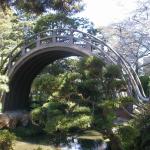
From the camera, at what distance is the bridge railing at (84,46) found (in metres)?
16.8

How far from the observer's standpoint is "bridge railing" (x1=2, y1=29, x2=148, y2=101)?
16.8 meters

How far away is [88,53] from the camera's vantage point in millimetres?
18734

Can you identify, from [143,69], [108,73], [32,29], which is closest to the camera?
[108,73]

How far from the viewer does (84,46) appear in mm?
19359

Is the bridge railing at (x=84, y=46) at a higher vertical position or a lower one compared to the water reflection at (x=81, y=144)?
higher

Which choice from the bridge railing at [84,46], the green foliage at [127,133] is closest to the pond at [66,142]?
the bridge railing at [84,46]

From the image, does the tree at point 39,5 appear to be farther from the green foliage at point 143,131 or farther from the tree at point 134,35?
the tree at point 134,35

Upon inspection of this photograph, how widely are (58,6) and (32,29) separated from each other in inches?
810

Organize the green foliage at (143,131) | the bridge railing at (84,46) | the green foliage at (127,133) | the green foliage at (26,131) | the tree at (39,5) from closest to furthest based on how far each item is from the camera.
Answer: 1. the tree at (39,5)
2. the green foliage at (127,133)
3. the green foliage at (143,131)
4. the bridge railing at (84,46)
5. the green foliage at (26,131)

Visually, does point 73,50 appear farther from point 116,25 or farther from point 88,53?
point 116,25

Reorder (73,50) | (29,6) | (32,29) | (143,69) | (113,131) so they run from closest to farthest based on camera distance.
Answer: (29,6) < (113,131) < (73,50) < (32,29) < (143,69)

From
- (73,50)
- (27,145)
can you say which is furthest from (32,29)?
(27,145)

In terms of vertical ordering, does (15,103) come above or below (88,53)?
below

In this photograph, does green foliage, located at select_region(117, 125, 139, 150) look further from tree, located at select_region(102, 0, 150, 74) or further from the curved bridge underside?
tree, located at select_region(102, 0, 150, 74)
